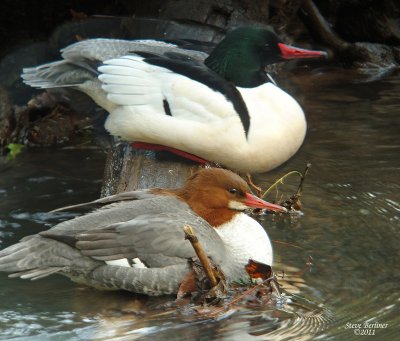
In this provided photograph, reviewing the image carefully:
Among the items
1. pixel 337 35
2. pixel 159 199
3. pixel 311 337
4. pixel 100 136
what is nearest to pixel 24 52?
pixel 100 136

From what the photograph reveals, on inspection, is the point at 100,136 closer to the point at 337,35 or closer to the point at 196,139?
the point at 196,139

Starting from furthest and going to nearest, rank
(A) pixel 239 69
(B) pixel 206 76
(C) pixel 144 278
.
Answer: (A) pixel 239 69, (B) pixel 206 76, (C) pixel 144 278

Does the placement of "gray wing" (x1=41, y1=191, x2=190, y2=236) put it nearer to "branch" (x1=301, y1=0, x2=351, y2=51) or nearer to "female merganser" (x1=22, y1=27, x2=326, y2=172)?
"female merganser" (x1=22, y1=27, x2=326, y2=172)

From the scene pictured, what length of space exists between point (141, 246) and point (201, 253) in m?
0.48

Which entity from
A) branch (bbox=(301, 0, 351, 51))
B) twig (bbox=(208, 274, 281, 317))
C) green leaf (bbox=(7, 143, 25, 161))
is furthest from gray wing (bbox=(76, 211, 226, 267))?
branch (bbox=(301, 0, 351, 51))

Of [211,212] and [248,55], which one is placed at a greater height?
[248,55]

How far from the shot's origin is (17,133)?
25.2 feet

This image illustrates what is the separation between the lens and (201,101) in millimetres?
5555

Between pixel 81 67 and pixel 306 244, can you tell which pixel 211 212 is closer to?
pixel 306 244

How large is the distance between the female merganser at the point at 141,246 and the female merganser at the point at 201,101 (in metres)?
0.67

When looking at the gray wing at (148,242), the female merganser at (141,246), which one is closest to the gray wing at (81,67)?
the female merganser at (141,246)

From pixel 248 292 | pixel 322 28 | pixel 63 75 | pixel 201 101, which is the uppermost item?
pixel 322 28

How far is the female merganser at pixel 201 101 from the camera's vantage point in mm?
5586

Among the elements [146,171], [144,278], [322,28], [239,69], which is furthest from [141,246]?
[322,28]
